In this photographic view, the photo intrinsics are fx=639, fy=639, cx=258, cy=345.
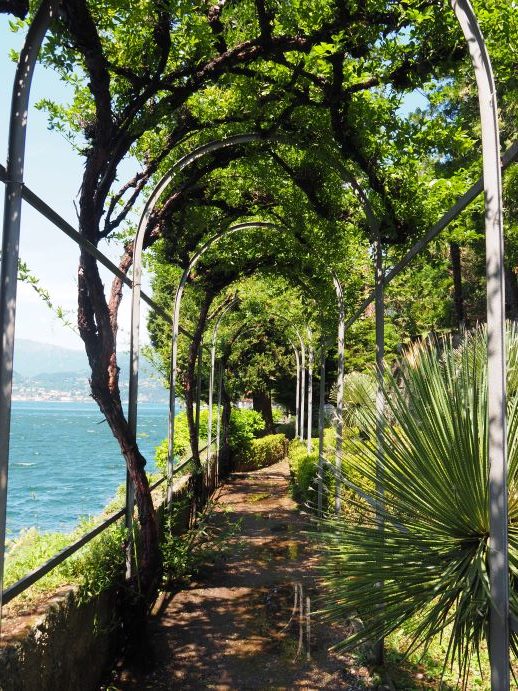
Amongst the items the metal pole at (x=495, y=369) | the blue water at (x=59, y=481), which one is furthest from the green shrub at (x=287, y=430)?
the metal pole at (x=495, y=369)

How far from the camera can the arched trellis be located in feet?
6.10

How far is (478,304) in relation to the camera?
2053 centimetres

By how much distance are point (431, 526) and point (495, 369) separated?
1.96 ft

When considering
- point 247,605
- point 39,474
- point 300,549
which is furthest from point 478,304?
point 39,474

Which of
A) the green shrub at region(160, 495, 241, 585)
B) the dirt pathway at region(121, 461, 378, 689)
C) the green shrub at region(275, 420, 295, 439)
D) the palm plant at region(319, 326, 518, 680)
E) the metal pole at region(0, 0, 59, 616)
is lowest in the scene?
the dirt pathway at region(121, 461, 378, 689)

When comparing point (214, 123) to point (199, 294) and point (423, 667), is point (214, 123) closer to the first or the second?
point (423, 667)

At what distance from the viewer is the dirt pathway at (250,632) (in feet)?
14.1

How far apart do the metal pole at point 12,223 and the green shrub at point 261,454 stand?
51.0ft

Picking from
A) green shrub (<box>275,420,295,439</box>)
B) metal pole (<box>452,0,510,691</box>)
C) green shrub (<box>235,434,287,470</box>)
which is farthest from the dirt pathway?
green shrub (<box>275,420,295,439</box>)

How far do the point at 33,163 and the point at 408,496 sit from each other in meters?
1.95

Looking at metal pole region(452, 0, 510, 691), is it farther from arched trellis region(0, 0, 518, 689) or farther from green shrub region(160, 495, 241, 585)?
green shrub region(160, 495, 241, 585)

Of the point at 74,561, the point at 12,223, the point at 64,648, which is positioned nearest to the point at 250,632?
the point at 74,561

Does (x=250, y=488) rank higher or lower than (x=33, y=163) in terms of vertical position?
lower

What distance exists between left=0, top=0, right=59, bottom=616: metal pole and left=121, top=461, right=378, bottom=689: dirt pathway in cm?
119
